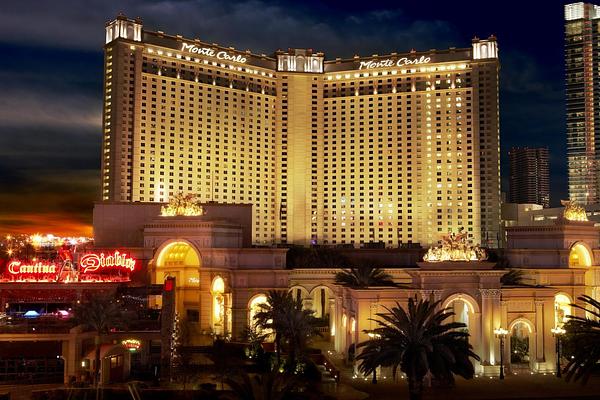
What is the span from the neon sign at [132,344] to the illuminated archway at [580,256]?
151ft

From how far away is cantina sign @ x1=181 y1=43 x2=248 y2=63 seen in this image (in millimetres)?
152500

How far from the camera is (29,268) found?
71125 millimetres

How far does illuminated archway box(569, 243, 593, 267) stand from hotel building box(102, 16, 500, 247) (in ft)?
254

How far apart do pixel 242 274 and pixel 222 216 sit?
13.0 meters

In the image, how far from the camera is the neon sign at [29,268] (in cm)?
7069

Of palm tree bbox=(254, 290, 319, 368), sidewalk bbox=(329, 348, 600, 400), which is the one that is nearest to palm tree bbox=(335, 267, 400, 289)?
palm tree bbox=(254, 290, 319, 368)

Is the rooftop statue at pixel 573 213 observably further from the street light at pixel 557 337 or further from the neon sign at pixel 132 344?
the neon sign at pixel 132 344

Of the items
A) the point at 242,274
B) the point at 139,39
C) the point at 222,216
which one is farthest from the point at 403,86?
the point at 242,274

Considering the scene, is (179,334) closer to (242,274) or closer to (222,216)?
(242,274)

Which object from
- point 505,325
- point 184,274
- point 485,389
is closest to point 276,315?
point 485,389

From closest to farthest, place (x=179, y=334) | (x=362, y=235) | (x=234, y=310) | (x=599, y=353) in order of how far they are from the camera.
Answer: (x=599, y=353) → (x=179, y=334) → (x=234, y=310) → (x=362, y=235)

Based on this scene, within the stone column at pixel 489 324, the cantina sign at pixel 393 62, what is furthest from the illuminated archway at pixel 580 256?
the cantina sign at pixel 393 62

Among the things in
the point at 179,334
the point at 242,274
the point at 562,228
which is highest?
the point at 562,228

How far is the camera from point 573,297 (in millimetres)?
72000
